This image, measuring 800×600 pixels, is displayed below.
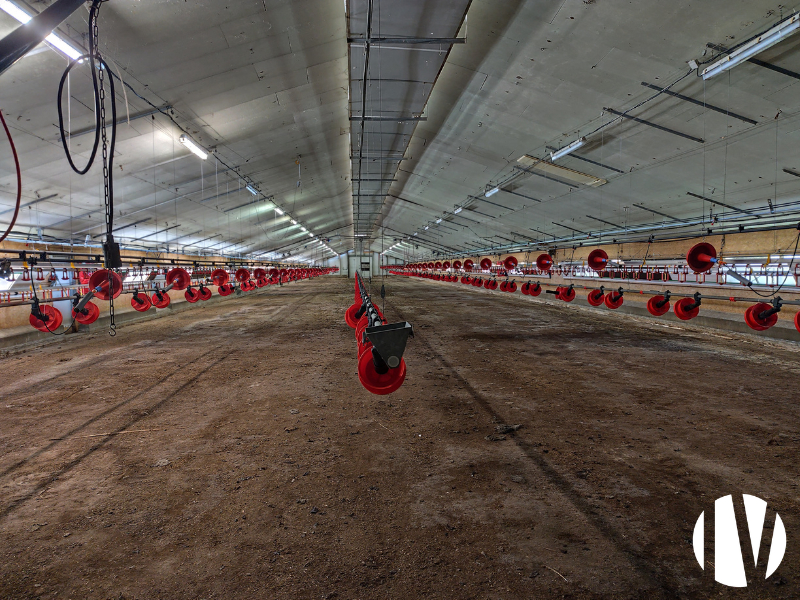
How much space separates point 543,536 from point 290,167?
40.3ft

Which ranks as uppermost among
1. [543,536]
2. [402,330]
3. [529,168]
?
[529,168]

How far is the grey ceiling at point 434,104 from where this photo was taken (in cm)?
514

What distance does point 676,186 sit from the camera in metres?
9.15

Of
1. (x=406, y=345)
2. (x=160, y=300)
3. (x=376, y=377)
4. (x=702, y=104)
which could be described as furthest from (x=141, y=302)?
(x=702, y=104)

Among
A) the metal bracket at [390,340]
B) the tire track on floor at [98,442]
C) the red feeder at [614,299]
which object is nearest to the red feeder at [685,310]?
the red feeder at [614,299]

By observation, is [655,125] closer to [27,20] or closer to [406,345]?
[406,345]

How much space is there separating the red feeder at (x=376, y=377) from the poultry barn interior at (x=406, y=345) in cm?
2

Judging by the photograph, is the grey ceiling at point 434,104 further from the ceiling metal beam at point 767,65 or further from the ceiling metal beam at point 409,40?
the ceiling metal beam at point 409,40

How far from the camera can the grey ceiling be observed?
5145 mm

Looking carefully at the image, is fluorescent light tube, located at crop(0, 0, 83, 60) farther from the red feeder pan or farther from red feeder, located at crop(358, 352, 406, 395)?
the red feeder pan

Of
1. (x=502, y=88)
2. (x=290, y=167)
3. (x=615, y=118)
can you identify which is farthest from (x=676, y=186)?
(x=290, y=167)

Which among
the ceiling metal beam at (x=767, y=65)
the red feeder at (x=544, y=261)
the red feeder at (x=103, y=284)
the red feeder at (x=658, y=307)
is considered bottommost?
the red feeder at (x=658, y=307)

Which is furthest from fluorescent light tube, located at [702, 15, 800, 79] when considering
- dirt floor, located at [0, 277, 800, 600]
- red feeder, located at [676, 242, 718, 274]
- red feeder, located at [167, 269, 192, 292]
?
red feeder, located at [167, 269, 192, 292]

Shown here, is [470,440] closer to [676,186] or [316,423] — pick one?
[316,423]
